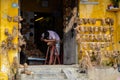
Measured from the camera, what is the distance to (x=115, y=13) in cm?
1307

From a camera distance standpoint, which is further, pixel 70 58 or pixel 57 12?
pixel 57 12

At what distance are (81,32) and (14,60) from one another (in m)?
2.56

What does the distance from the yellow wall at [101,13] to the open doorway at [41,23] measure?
0.72 metres

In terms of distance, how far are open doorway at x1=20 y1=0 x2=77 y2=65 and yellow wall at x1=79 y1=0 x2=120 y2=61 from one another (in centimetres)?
72

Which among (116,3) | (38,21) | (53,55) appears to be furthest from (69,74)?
(38,21)

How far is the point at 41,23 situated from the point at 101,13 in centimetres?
589

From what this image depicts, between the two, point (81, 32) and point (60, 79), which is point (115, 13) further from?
point (60, 79)

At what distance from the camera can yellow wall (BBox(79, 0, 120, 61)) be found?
12859mm

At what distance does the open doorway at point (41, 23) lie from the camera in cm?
1409

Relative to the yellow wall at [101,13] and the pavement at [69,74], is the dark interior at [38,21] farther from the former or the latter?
the pavement at [69,74]

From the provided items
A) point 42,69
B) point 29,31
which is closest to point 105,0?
point 42,69

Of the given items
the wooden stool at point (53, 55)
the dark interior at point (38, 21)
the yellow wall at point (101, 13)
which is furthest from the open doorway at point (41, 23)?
the yellow wall at point (101, 13)

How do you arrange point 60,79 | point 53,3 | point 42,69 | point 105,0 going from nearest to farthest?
1. point 60,79
2. point 42,69
3. point 105,0
4. point 53,3

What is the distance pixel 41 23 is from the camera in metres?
18.4
